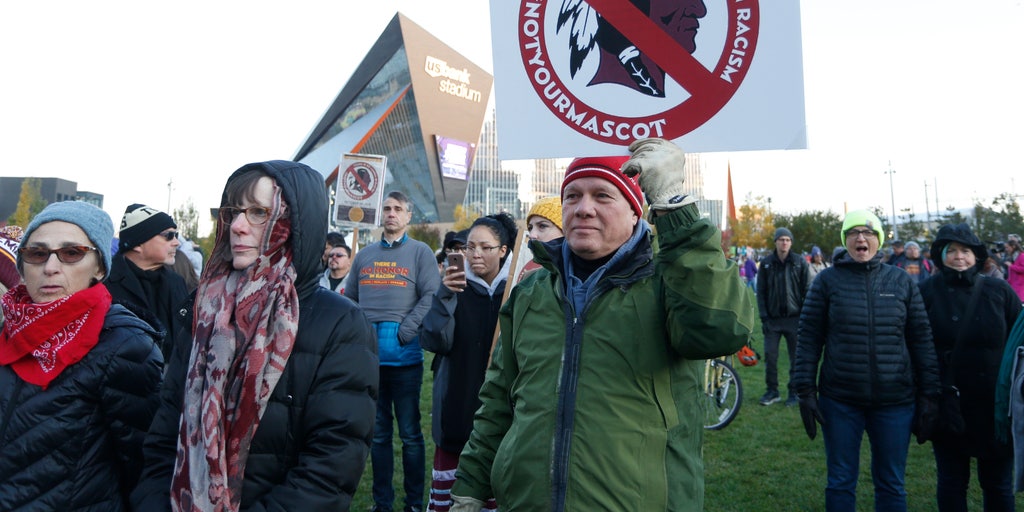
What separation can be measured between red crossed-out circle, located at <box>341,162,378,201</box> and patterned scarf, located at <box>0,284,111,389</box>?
13.4 ft

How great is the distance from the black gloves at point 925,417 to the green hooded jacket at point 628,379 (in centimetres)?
257

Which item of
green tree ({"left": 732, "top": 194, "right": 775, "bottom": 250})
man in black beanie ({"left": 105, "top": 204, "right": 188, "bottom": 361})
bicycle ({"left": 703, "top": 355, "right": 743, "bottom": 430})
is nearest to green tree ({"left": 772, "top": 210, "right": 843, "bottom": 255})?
green tree ({"left": 732, "top": 194, "right": 775, "bottom": 250})

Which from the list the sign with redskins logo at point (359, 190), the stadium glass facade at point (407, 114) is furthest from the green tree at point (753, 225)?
the sign with redskins logo at point (359, 190)

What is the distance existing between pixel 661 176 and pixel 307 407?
1.15 metres

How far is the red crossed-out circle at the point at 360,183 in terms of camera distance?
20.5 feet

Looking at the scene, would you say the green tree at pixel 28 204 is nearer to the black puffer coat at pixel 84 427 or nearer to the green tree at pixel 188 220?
the green tree at pixel 188 220

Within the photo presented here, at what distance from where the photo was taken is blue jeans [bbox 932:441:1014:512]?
381 cm

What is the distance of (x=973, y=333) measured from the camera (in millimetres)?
3930

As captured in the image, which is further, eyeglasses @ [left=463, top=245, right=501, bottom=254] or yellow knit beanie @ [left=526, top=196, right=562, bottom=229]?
eyeglasses @ [left=463, top=245, right=501, bottom=254]

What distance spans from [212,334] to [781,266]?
23.9 ft

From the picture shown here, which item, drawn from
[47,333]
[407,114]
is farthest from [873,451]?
[407,114]

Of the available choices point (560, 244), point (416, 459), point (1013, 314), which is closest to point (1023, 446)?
point (1013, 314)

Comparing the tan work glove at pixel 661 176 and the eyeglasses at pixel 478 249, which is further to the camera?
the eyeglasses at pixel 478 249

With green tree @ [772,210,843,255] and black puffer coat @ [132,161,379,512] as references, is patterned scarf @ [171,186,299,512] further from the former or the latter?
green tree @ [772,210,843,255]
